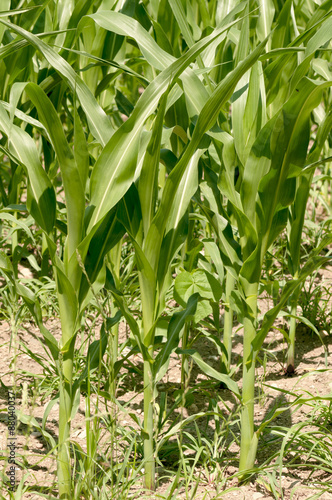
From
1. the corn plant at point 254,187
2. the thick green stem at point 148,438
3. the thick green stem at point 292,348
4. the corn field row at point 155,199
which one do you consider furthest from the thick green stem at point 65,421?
the thick green stem at point 292,348

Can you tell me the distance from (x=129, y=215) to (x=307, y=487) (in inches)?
30.7

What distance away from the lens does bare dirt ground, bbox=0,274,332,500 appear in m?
1.50

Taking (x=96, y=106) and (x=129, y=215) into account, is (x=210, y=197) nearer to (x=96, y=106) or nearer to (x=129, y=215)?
(x=129, y=215)

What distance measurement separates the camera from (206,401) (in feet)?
6.58

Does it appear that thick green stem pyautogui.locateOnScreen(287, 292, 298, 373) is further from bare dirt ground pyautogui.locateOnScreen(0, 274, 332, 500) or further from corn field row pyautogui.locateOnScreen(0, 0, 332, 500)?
corn field row pyautogui.locateOnScreen(0, 0, 332, 500)

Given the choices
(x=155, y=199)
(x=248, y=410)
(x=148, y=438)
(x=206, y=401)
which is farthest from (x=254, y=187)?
(x=206, y=401)

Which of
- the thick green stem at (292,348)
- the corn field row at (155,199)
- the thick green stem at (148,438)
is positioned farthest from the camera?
the thick green stem at (292,348)

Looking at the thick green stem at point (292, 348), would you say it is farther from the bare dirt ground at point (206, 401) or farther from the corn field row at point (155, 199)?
the corn field row at point (155, 199)

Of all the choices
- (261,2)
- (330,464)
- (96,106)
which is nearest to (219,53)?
(261,2)

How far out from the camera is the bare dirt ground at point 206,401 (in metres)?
1.50

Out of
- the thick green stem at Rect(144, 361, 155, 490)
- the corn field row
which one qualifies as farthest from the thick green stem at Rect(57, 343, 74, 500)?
the thick green stem at Rect(144, 361, 155, 490)

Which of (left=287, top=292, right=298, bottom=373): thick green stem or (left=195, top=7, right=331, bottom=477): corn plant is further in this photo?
(left=287, top=292, right=298, bottom=373): thick green stem

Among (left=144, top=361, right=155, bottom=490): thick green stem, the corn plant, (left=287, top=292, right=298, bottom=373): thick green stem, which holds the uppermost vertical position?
the corn plant

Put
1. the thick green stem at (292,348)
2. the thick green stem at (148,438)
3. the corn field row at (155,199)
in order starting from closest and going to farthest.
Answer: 1. the corn field row at (155,199)
2. the thick green stem at (148,438)
3. the thick green stem at (292,348)
